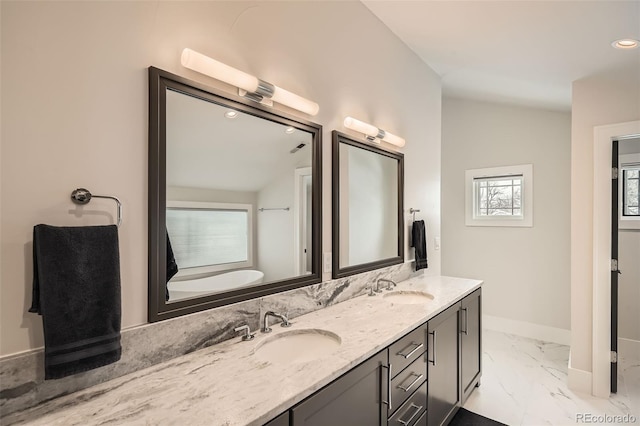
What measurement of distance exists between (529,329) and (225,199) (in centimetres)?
400

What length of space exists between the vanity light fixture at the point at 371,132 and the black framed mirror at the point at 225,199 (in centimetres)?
28

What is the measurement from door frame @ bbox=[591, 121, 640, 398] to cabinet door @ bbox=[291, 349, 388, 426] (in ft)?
7.45

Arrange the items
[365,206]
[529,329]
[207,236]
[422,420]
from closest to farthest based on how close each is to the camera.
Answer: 1. [207,236]
2. [422,420]
3. [365,206]
4. [529,329]

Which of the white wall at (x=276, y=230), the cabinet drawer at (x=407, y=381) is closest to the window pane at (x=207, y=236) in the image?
the white wall at (x=276, y=230)

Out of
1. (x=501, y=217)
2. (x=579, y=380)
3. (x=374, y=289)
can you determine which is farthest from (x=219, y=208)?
(x=501, y=217)

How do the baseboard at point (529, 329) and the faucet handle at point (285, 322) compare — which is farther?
the baseboard at point (529, 329)

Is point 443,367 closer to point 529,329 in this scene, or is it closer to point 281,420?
point 281,420

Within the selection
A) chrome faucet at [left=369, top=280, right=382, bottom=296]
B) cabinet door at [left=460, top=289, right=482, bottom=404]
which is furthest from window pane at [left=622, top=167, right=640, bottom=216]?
chrome faucet at [left=369, top=280, right=382, bottom=296]

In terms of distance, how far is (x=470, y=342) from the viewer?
8.11 feet

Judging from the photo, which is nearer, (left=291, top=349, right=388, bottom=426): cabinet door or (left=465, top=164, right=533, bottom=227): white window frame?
Answer: (left=291, top=349, right=388, bottom=426): cabinet door

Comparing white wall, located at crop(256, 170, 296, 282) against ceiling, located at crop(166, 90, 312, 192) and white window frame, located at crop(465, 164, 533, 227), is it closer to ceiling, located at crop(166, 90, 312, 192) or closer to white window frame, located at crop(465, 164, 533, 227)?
ceiling, located at crop(166, 90, 312, 192)

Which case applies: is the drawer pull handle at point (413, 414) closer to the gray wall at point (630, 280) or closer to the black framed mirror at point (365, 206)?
the black framed mirror at point (365, 206)

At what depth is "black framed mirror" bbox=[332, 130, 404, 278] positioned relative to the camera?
6.87 feet

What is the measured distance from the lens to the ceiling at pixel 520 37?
1947 mm
